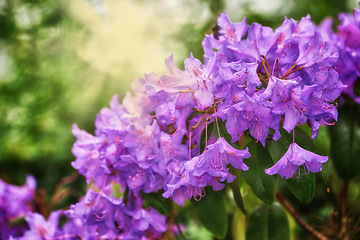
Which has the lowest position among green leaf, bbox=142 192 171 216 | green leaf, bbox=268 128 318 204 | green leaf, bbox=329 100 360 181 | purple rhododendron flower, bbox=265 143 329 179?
green leaf, bbox=329 100 360 181

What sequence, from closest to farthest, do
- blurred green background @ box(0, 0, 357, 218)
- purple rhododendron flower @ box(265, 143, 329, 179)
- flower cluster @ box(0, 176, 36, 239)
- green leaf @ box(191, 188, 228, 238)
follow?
purple rhododendron flower @ box(265, 143, 329, 179)
green leaf @ box(191, 188, 228, 238)
flower cluster @ box(0, 176, 36, 239)
blurred green background @ box(0, 0, 357, 218)

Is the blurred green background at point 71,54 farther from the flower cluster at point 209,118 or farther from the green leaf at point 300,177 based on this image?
the green leaf at point 300,177

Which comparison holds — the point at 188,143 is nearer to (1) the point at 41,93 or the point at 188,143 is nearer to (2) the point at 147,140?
(2) the point at 147,140

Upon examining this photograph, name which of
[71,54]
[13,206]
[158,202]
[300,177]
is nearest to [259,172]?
[300,177]

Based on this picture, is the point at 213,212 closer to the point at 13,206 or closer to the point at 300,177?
the point at 300,177

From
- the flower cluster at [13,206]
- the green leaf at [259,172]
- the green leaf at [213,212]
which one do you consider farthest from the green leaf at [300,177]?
the flower cluster at [13,206]

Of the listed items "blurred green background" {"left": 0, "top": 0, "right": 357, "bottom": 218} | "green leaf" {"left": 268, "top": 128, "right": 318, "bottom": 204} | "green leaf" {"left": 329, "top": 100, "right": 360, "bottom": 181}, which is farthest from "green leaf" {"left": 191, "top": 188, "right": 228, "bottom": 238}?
"blurred green background" {"left": 0, "top": 0, "right": 357, "bottom": 218}

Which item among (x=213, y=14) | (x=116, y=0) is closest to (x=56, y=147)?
(x=116, y=0)

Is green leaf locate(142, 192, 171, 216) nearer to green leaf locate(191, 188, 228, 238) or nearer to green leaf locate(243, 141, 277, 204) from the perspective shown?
green leaf locate(191, 188, 228, 238)
